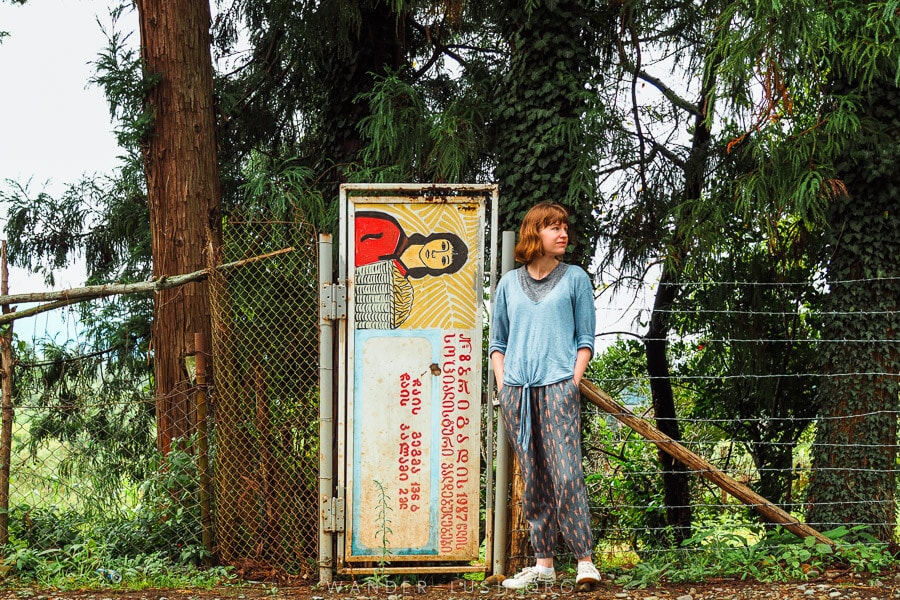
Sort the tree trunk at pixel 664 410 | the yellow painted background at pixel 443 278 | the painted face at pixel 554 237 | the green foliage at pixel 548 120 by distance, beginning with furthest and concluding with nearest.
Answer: the tree trunk at pixel 664 410, the green foliage at pixel 548 120, the yellow painted background at pixel 443 278, the painted face at pixel 554 237

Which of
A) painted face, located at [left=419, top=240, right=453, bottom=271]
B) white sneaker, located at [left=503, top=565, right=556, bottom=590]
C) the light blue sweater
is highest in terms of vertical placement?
painted face, located at [left=419, top=240, right=453, bottom=271]

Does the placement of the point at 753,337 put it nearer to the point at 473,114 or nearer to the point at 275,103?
the point at 473,114

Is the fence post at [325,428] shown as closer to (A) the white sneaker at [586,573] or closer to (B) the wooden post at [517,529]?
(B) the wooden post at [517,529]

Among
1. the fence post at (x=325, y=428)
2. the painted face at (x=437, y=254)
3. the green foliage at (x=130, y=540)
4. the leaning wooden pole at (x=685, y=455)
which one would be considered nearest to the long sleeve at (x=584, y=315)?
the leaning wooden pole at (x=685, y=455)

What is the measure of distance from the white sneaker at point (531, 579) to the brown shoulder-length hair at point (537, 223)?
1.71 metres

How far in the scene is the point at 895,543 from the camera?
5.84 metres

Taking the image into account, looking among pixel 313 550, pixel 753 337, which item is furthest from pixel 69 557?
pixel 753 337

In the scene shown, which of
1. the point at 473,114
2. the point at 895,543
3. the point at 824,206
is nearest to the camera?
the point at 895,543

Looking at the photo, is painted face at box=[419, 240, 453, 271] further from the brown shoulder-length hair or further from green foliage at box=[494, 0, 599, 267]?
green foliage at box=[494, 0, 599, 267]

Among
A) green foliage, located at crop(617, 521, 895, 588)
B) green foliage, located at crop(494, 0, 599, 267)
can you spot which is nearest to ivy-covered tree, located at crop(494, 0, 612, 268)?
green foliage, located at crop(494, 0, 599, 267)

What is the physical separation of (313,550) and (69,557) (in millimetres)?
1489

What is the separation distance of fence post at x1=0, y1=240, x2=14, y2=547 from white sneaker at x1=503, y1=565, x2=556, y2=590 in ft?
10.1

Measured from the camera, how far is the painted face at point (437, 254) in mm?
5094

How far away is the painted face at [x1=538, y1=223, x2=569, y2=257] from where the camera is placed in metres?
A: 4.80
